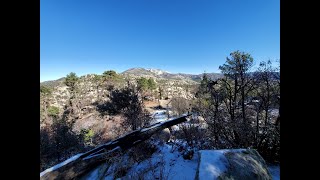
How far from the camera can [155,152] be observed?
1341cm

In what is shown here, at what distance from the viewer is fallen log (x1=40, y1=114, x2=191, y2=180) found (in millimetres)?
8570

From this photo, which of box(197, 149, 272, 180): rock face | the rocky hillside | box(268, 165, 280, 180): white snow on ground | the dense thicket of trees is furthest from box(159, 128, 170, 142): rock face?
box(197, 149, 272, 180): rock face

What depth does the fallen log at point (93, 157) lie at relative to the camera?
857 centimetres

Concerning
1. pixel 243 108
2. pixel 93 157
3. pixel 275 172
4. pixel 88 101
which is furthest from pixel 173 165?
pixel 88 101

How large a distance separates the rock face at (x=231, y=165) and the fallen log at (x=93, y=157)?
512cm

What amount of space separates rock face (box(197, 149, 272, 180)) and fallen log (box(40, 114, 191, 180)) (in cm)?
512

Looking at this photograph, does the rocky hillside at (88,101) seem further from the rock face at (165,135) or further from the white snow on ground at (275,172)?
the white snow on ground at (275,172)

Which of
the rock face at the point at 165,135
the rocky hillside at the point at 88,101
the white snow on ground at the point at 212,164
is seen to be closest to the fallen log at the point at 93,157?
the white snow on ground at the point at 212,164

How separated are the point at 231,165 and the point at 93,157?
20.3 feet

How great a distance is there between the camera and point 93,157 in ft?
32.0

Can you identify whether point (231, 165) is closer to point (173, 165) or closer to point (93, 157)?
point (173, 165)
